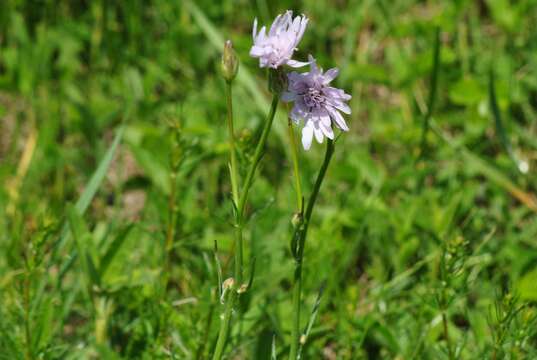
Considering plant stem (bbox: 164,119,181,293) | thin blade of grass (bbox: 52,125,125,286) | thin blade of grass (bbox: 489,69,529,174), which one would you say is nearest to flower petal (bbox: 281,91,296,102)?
plant stem (bbox: 164,119,181,293)

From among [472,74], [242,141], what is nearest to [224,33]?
[472,74]

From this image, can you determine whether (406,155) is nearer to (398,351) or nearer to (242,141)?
(398,351)

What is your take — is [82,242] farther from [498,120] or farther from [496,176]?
[496,176]

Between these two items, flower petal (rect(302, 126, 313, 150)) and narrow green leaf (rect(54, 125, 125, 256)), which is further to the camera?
narrow green leaf (rect(54, 125, 125, 256))

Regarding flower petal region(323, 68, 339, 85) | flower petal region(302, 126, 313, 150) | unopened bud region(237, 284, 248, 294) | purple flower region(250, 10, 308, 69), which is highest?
purple flower region(250, 10, 308, 69)

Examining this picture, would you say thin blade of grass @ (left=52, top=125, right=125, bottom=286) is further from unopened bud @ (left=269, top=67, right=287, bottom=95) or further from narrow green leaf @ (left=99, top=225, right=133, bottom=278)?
unopened bud @ (left=269, top=67, right=287, bottom=95)

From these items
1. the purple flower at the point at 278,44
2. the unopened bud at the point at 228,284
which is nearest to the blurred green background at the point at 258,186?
the unopened bud at the point at 228,284
